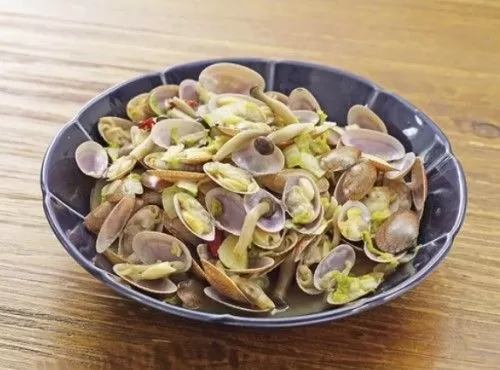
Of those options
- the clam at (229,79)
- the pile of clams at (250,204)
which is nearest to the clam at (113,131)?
the pile of clams at (250,204)

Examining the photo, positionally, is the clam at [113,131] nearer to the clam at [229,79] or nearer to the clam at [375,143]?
the clam at [229,79]

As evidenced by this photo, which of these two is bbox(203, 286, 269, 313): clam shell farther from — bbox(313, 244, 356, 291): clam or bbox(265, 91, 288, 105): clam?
bbox(265, 91, 288, 105): clam

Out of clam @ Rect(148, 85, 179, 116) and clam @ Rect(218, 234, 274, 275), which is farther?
clam @ Rect(148, 85, 179, 116)

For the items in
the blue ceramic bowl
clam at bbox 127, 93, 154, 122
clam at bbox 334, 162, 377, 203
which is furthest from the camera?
clam at bbox 127, 93, 154, 122

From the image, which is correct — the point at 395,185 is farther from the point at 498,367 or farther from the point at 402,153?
the point at 498,367

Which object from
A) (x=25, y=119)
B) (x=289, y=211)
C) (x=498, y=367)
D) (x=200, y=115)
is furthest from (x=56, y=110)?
(x=498, y=367)

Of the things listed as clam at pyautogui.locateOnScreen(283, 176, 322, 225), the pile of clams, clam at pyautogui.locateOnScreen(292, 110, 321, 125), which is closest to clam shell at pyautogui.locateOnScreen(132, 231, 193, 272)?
the pile of clams
